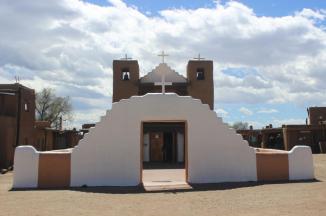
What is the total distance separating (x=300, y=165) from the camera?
16562 mm

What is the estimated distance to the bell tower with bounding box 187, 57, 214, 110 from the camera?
3803 centimetres

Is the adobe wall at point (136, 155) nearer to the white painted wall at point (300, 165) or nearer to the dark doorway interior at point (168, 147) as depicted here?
the white painted wall at point (300, 165)

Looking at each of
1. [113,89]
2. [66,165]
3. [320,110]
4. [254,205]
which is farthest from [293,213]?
[320,110]

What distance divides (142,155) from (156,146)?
1449 centimetres

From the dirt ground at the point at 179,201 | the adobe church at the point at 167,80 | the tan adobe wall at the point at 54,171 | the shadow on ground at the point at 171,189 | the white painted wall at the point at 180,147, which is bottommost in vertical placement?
the dirt ground at the point at 179,201

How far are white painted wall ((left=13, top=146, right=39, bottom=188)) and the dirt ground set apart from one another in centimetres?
52

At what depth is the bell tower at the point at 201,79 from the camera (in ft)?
125

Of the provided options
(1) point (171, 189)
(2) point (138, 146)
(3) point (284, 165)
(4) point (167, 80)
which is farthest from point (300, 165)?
(4) point (167, 80)

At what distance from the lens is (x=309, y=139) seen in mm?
40188

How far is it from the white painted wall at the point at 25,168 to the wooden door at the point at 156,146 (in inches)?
602

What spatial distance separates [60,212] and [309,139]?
33610 millimetres

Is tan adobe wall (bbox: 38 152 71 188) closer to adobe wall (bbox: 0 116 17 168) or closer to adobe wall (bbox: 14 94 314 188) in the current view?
adobe wall (bbox: 14 94 314 188)

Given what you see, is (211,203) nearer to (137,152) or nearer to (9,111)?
(137,152)

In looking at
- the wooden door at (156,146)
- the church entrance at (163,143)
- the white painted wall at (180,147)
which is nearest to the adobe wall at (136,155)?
the church entrance at (163,143)
